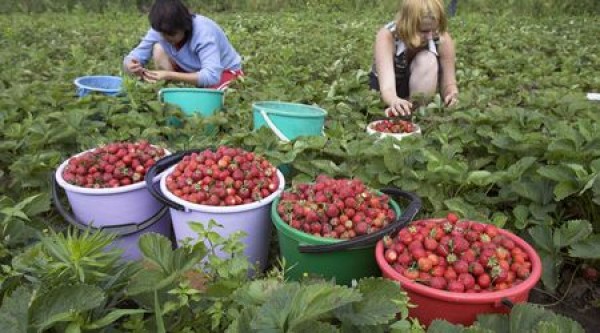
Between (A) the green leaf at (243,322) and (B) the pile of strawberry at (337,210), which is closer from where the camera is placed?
(A) the green leaf at (243,322)

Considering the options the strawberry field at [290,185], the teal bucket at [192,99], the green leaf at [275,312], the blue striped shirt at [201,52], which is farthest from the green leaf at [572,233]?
the blue striped shirt at [201,52]

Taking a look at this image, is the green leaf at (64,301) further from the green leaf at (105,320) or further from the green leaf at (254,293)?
the green leaf at (254,293)

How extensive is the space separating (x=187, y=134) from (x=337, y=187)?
1.39 metres

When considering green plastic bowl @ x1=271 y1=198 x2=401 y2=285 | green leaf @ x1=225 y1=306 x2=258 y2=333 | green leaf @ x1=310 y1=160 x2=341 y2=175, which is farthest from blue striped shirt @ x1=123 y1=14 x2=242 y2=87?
green leaf @ x1=225 y1=306 x2=258 y2=333

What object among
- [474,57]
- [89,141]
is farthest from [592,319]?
[474,57]

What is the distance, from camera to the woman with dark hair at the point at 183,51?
3.67m

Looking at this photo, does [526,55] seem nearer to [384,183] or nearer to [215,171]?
[384,183]

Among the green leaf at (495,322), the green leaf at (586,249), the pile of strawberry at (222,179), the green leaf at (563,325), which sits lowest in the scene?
the green leaf at (586,249)

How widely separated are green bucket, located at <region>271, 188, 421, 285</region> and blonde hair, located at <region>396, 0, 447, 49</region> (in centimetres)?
193

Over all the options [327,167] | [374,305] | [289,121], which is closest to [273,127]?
[289,121]

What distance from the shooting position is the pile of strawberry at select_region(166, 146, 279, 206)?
2.06 metres

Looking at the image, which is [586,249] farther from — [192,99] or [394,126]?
[192,99]

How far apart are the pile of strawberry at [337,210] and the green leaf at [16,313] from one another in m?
0.93

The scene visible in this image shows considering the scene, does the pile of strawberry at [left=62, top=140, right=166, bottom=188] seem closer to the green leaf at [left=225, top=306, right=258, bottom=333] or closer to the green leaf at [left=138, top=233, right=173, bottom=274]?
the green leaf at [left=138, top=233, right=173, bottom=274]
